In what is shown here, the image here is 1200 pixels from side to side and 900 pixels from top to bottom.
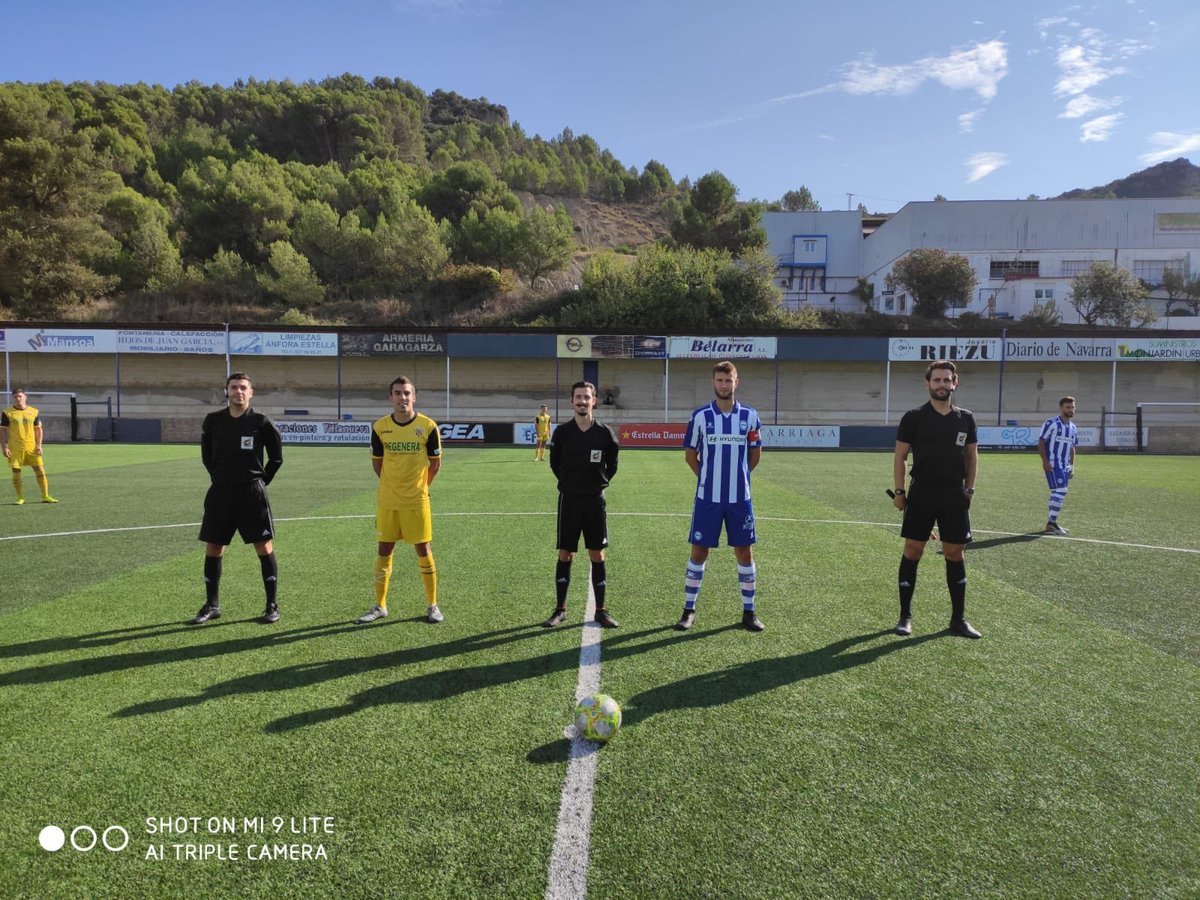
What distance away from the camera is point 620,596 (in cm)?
671

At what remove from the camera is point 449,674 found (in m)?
4.73

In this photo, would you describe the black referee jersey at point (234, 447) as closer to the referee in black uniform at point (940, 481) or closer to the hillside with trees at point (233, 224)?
the referee in black uniform at point (940, 481)

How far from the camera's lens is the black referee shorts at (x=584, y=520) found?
5.85m

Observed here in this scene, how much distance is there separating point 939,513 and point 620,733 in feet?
11.2

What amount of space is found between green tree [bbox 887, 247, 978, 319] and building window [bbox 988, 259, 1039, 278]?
5.78 meters

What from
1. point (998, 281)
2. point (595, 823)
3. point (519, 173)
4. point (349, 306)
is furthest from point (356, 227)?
point (595, 823)

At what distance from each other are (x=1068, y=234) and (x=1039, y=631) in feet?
217

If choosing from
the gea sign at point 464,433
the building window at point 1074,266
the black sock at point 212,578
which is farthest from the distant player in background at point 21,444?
the building window at point 1074,266

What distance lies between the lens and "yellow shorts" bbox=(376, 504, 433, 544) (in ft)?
19.2

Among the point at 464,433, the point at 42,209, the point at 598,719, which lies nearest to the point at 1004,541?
the point at 598,719

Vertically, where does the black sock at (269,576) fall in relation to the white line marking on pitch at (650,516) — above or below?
above

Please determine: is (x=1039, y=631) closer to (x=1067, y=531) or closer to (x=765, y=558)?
(x=765, y=558)

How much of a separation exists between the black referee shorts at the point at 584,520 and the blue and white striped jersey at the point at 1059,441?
330 inches

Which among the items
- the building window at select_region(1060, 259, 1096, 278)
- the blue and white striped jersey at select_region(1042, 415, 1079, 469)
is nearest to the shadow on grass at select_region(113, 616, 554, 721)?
the blue and white striped jersey at select_region(1042, 415, 1079, 469)
